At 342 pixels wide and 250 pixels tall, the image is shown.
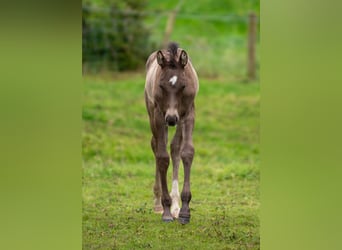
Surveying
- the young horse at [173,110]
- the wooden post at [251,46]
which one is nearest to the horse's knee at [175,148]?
the young horse at [173,110]

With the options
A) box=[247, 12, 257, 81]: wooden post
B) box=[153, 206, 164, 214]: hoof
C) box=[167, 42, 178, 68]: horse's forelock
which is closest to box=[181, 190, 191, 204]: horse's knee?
box=[153, 206, 164, 214]: hoof

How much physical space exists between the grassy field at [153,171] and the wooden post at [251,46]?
959mm

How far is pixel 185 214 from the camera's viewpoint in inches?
165

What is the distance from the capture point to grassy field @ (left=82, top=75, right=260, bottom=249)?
4199 mm

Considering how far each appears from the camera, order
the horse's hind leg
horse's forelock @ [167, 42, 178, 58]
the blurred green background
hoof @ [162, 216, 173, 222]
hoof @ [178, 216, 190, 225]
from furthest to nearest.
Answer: the blurred green background, the horse's hind leg, hoof @ [162, 216, 173, 222], hoof @ [178, 216, 190, 225], horse's forelock @ [167, 42, 178, 58]

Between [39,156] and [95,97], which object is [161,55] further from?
[95,97]

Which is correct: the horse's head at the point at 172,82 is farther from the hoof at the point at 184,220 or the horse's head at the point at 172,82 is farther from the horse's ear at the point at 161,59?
the hoof at the point at 184,220

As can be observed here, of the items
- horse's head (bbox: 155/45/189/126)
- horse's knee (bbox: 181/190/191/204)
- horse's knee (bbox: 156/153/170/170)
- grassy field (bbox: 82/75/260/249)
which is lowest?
grassy field (bbox: 82/75/260/249)

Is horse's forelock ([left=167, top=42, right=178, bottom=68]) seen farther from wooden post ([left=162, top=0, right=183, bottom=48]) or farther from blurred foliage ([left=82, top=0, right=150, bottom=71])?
wooden post ([left=162, top=0, right=183, bottom=48])

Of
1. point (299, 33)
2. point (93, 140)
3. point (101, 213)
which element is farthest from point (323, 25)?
point (93, 140)

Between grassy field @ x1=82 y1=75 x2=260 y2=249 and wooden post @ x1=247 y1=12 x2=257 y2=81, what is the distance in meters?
0.96

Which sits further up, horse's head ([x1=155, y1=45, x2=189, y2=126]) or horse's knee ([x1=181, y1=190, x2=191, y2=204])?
horse's head ([x1=155, y1=45, x2=189, y2=126])

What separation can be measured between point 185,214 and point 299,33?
1.49m

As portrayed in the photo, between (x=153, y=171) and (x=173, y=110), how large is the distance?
3370 millimetres
